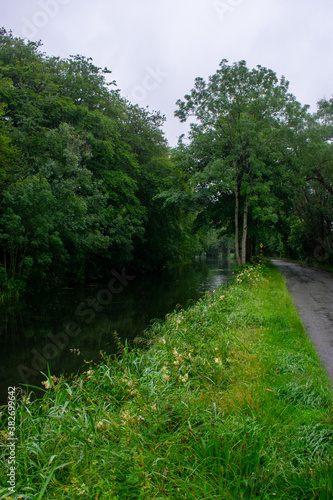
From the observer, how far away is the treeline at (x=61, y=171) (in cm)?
1597

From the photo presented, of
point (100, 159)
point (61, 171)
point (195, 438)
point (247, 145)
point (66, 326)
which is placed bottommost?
point (66, 326)

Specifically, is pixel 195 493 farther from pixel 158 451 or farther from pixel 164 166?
pixel 164 166

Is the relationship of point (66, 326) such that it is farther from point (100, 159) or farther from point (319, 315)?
point (100, 159)

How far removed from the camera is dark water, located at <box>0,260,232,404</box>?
24.4 ft

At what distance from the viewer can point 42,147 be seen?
59.9 feet

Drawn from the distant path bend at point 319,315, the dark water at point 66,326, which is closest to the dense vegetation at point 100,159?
the dark water at point 66,326

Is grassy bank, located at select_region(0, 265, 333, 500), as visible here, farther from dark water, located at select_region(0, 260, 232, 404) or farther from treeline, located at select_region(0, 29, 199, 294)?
treeline, located at select_region(0, 29, 199, 294)

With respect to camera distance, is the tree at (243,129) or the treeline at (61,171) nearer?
the treeline at (61,171)

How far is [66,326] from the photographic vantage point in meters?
11.2

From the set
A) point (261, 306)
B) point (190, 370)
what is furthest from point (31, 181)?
point (190, 370)

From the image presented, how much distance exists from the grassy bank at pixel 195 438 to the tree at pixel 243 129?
14.7 m

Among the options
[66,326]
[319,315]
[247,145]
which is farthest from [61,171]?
[319,315]

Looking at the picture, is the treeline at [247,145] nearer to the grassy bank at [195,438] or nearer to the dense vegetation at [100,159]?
the dense vegetation at [100,159]

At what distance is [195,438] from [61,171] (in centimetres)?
1717
